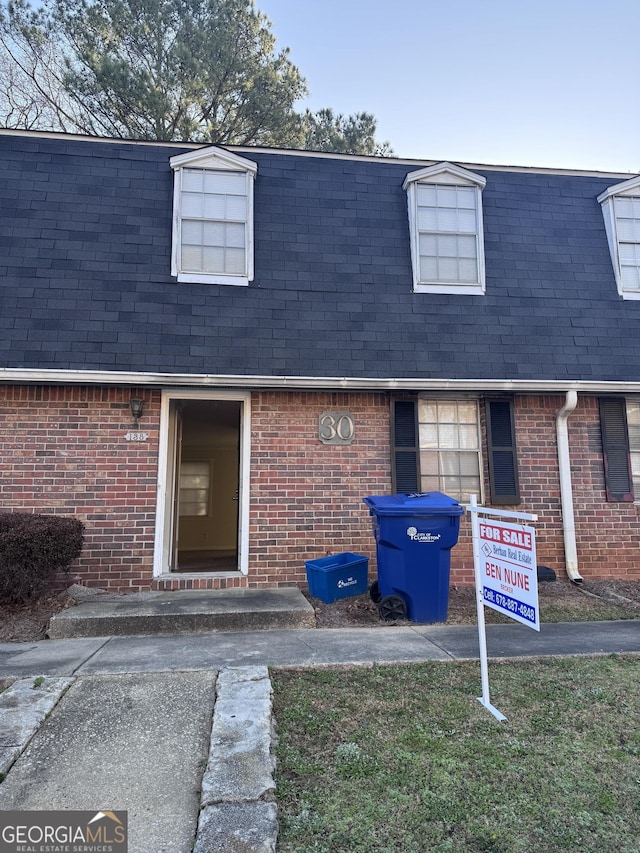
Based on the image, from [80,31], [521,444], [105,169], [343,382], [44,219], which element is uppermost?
A: [80,31]

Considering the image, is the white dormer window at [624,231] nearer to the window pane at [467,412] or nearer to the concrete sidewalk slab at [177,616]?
the window pane at [467,412]

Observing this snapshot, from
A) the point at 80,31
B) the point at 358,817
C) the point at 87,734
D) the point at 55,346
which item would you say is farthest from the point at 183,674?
the point at 80,31

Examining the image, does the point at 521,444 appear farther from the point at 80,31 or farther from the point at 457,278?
the point at 80,31

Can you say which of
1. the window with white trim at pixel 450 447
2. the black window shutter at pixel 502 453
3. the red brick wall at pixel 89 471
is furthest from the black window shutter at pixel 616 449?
the red brick wall at pixel 89 471

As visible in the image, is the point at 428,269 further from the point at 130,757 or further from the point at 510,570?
the point at 130,757

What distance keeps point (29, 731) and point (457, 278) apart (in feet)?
23.0

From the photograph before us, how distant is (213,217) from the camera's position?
7094 mm

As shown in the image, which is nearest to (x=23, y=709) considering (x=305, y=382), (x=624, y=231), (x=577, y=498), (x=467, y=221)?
(x=305, y=382)

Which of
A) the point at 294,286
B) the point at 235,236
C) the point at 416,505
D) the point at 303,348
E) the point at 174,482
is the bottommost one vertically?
the point at 416,505

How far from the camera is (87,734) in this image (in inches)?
113

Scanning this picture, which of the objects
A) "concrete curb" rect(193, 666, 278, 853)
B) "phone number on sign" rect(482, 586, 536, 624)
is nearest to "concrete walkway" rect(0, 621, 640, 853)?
"concrete curb" rect(193, 666, 278, 853)

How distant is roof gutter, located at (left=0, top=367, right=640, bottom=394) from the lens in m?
5.86

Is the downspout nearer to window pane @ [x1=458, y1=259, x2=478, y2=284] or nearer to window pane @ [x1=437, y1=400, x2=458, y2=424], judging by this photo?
window pane @ [x1=437, y1=400, x2=458, y2=424]

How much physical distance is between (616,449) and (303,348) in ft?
15.1
